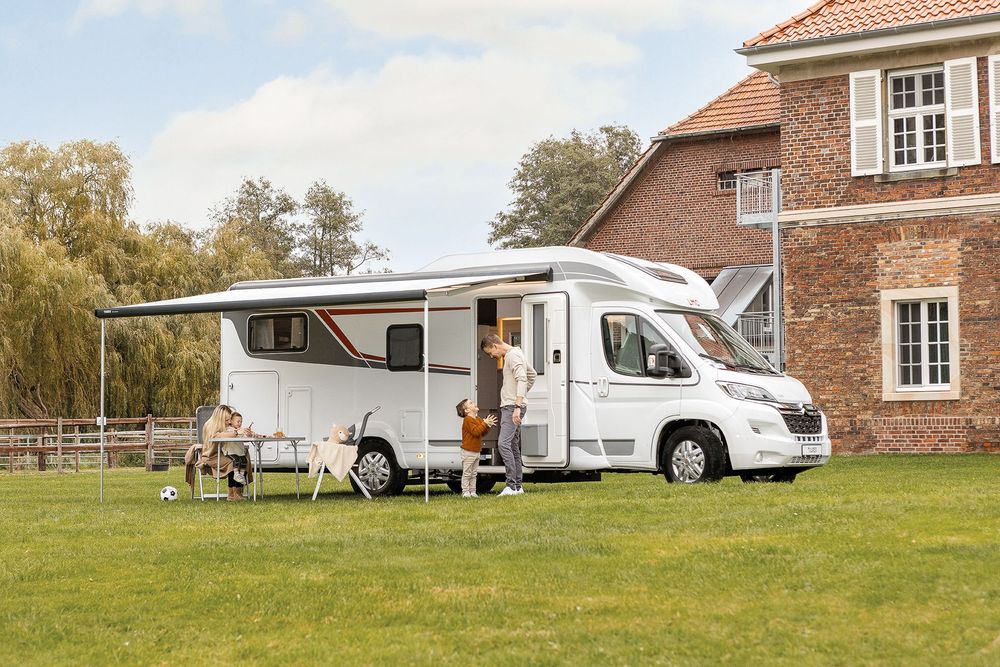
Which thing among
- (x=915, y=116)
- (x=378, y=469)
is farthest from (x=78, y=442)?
(x=915, y=116)

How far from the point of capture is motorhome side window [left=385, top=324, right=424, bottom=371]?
652 inches

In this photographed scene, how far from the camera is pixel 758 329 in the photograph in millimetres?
31031

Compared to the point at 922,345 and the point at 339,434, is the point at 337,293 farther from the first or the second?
the point at 922,345

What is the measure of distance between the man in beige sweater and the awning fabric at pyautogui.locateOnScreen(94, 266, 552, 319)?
28.8 inches

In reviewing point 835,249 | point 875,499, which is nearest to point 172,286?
point 835,249

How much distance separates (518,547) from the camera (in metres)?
10.5

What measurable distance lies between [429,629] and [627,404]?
7.87 metres

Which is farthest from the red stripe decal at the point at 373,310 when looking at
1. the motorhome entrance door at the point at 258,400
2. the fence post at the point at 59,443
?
the fence post at the point at 59,443

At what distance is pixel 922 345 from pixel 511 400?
11.2 metres

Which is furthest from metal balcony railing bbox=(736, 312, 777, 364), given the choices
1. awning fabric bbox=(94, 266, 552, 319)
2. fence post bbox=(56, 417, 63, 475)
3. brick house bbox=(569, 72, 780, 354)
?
awning fabric bbox=(94, 266, 552, 319)

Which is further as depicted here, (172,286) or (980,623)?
(172,286)

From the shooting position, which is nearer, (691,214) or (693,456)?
(693,456)

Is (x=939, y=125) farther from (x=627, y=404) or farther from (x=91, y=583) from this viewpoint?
(x=91, y=583)

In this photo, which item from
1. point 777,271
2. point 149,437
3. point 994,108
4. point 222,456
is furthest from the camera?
point 149,437
